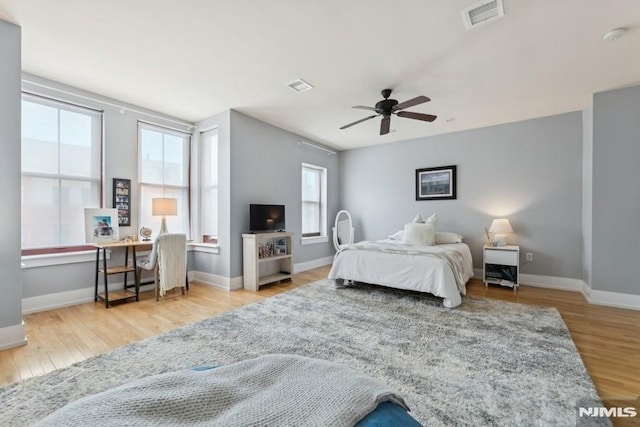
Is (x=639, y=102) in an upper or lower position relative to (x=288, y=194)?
upper

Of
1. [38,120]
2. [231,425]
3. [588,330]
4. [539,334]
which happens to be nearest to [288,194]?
[38,120]

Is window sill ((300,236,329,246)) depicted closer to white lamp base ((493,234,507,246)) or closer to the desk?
the desk

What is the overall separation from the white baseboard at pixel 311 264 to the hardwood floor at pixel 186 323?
121 cm

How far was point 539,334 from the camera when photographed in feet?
8.52

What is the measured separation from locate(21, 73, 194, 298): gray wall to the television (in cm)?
169

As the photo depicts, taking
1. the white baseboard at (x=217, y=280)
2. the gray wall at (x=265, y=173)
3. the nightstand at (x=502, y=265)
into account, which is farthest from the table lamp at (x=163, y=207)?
the nightstand at (x=502, y=265)

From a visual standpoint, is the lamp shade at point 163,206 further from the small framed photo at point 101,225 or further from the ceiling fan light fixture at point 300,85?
the ceiling fan light fixture at point 300,85

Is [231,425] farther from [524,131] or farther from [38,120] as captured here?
[524,131]

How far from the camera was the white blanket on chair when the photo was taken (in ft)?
12.1

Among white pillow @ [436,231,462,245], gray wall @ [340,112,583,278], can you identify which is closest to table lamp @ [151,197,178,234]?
gray wall @ [340,112,583,278]

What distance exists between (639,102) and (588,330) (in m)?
2.90

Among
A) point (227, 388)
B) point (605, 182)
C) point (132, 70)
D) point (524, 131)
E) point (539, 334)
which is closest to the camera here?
point (227, 388)

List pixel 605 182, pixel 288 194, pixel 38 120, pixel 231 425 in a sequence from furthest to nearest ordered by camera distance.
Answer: pixel 288 194 → pixel 605 182 → pixel 38 120 → pixel 231 425

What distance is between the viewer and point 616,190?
3504 millimetres
